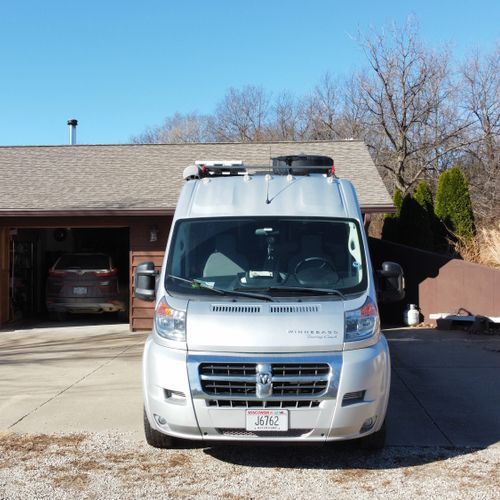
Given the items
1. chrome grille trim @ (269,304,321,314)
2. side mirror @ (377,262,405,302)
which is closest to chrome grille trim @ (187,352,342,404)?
chrome grille trim @ (269,304,321,314)

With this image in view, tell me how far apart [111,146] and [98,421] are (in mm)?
12101

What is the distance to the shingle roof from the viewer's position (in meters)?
13.8

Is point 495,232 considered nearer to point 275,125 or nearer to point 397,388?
point 397,388

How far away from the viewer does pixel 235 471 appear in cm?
530

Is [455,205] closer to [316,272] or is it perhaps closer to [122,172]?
[122,172]

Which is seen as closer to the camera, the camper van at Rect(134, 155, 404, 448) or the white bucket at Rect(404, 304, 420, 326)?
the camper van at Rect(134, 155, 404, 448)

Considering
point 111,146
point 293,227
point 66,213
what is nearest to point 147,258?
point 66,213

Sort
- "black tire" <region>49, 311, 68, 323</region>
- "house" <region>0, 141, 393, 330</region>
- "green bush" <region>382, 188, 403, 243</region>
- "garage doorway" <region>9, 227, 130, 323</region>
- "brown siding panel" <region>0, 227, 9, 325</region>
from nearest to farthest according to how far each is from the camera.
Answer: "house" <region>0, 141, 393, 330</region>
"brown siding panel" <region>0, 227, 9, 325</region>
"black tire" <region>49, 311, 68, 323</region>
"garage doorway" <region>9, 227, 130, 323</region>
"green bush" <region>382, 188, 403, 243</region>

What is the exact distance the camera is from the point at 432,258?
46.5 feet

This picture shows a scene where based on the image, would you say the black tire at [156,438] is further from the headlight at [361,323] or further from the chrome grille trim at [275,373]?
the headlight at [361,323]

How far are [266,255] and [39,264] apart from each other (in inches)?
521

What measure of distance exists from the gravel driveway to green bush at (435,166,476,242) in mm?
13194

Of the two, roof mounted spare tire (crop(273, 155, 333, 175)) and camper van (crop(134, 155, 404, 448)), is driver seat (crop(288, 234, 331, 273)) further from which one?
roof mounted spare tire (crop(273, 155, 333, 175))

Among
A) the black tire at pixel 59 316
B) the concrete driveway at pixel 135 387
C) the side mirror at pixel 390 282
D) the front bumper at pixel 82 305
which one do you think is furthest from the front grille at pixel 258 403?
the black tire at pixel 59 316
